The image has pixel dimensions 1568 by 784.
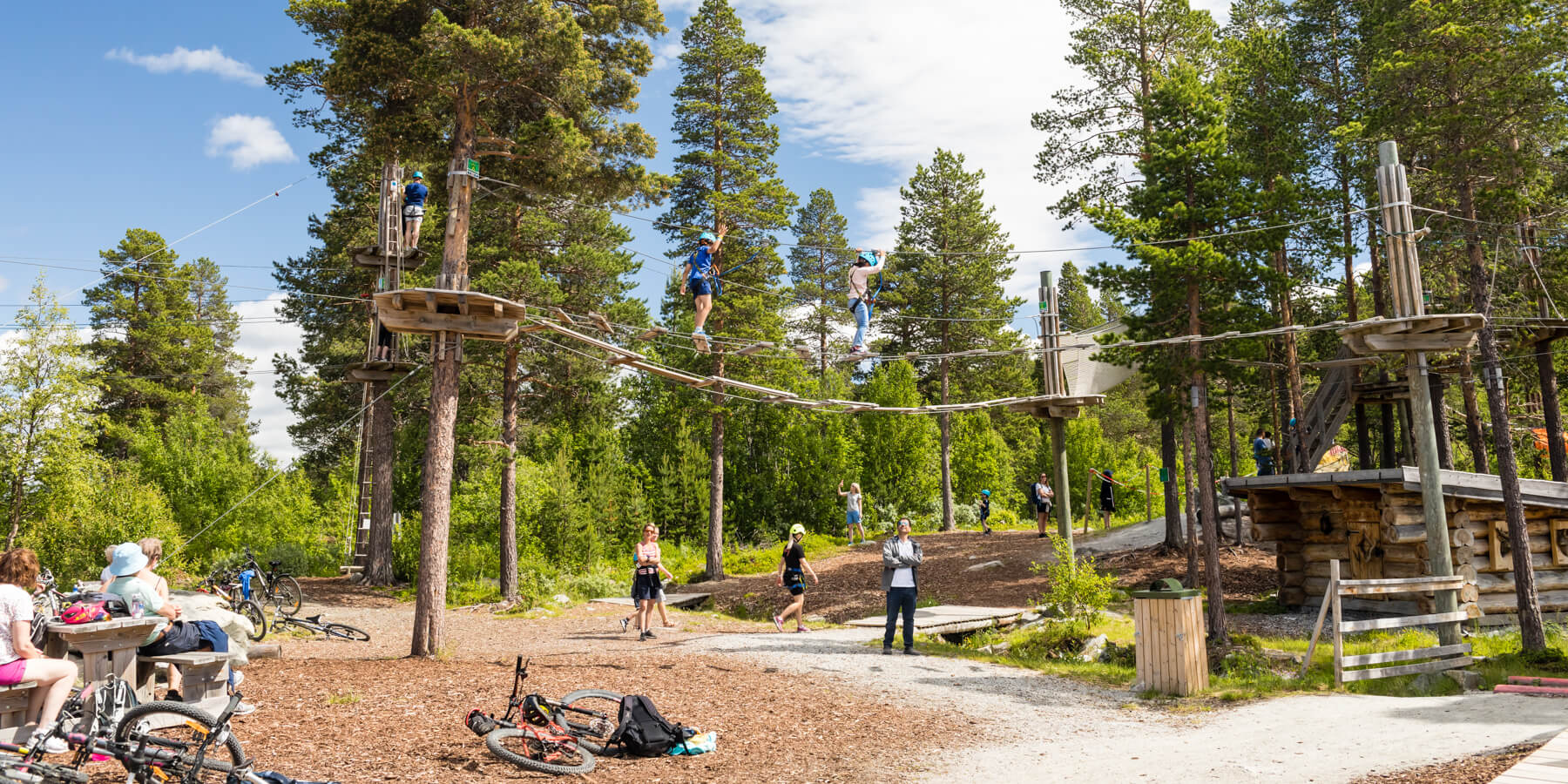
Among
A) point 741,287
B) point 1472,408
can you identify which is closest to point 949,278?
point 741,287

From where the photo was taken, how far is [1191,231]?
17.8 metres

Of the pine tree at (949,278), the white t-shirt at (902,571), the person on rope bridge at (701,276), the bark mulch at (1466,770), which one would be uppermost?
the pine tree at (949,278)

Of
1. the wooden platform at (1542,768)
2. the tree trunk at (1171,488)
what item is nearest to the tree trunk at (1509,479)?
the tree trunk at (1171,488)

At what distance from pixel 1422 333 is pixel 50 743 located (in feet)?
53.5

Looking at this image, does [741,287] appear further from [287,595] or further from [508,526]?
[287,595]

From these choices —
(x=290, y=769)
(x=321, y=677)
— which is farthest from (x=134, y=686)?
(x=321, y=677)

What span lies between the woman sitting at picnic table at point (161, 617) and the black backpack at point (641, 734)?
3501mm

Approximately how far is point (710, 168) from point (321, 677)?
737 inches

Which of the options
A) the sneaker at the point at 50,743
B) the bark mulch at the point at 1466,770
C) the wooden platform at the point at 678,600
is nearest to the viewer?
the sneaker at the point at 50,743

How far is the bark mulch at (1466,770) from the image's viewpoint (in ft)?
20.6

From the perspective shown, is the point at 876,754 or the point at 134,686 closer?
the point at 134,686

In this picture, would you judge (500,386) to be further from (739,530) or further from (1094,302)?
(1094,302)

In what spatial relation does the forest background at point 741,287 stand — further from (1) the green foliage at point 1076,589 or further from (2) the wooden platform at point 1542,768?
(2) the wooden platform at point 1542,768

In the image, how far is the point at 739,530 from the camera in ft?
118
